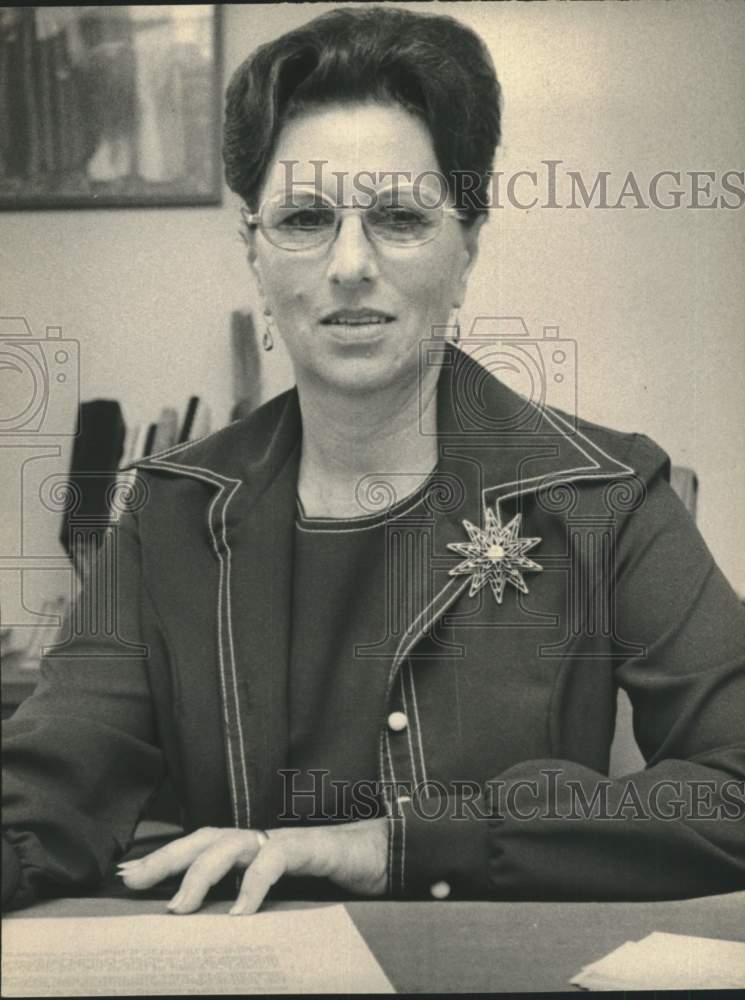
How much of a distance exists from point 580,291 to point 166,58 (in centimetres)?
85

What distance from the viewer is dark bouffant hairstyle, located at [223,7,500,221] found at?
7.50 feet

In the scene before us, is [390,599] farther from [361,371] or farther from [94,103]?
[94,103]

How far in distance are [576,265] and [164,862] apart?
1251 mm

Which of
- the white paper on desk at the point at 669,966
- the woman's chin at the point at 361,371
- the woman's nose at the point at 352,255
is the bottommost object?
the white paper on desk at the point at 669,966

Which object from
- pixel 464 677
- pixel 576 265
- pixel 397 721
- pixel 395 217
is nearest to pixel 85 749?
pixel 397 721

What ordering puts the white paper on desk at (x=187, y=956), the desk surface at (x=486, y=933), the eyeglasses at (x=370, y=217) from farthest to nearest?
the eyeglasses at (x=370, y=217) → the white paper on desk at (x=187, y=956) → the desk surface at (x=486, y=933)

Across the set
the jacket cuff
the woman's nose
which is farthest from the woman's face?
the jacket cuff

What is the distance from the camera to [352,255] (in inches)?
90.0

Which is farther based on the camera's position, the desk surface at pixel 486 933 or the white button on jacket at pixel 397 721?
the white button on jacket at pixel 397 721

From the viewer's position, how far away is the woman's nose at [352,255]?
229cm

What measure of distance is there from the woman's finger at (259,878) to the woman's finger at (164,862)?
9cm

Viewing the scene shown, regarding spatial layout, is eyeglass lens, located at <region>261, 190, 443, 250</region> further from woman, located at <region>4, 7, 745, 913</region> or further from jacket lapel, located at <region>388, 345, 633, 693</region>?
jacket lapel, located at <region>388, 345, 633, 693</region>

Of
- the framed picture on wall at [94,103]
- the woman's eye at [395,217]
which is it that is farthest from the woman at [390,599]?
the framed picture on wall at [94,103]

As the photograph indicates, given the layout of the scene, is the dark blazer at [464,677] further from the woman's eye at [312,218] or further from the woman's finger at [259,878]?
the woman's eye at [312,218]
